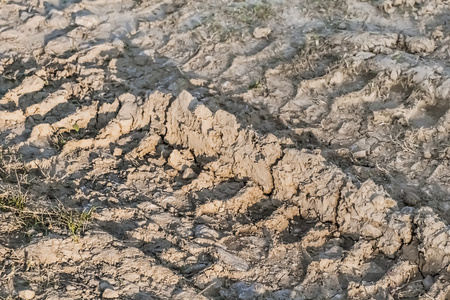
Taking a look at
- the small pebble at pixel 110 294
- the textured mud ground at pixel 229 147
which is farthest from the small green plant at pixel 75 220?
the small pebble at pixel 110 294

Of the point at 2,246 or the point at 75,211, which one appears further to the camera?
the point at 75,211

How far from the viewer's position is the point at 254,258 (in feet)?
10.5

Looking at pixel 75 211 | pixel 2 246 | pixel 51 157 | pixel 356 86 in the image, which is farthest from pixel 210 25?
pixel 2 246

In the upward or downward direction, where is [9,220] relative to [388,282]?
upward

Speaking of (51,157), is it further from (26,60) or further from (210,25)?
(210,25)

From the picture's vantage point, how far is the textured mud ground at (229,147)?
3.02m

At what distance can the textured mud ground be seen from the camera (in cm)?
302

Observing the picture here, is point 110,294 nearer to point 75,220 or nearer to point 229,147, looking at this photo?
point 75,220

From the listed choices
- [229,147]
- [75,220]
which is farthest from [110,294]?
[229,147]

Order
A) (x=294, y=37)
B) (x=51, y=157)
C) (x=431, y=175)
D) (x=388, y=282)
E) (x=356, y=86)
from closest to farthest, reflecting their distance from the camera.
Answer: (x=388, y=282) → (x=431, y=175) → (x=51, y=157) → (x=356, y=86) → (x=294, y=37)

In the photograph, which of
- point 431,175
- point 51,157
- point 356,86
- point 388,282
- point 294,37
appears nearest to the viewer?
point 388,282

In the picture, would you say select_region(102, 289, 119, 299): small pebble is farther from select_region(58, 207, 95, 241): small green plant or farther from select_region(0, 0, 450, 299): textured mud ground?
select_region(58, 207, 95, 241): small green plant

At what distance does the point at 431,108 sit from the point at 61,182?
2.58 metres

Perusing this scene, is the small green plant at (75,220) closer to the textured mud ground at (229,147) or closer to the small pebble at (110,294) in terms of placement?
the textured mud ground at (229,147)
